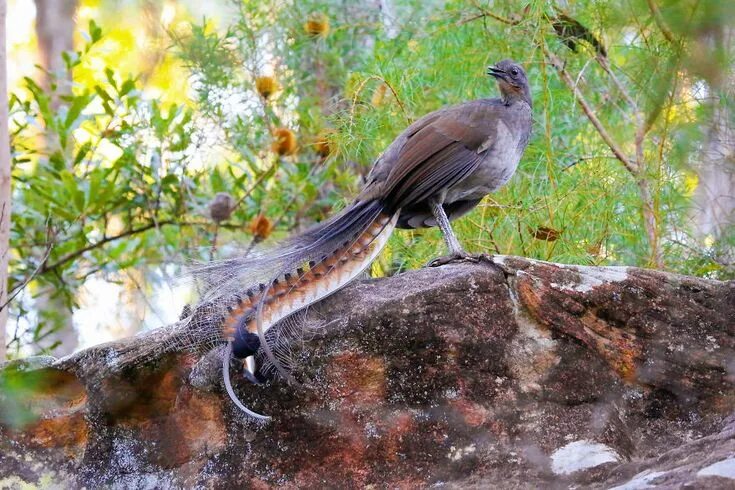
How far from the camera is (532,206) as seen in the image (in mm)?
4613

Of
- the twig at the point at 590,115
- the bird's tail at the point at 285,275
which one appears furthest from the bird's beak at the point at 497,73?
the bird's tail at the point at 285,275

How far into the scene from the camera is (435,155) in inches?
159

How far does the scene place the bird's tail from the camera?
3273mm

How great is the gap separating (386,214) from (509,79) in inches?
37.1

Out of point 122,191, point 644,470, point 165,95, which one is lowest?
point 644,470

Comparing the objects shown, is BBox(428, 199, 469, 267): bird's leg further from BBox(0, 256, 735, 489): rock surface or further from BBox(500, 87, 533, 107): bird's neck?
BBox(500, 87, 533, 107): bird's neck

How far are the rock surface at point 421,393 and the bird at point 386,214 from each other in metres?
0.13

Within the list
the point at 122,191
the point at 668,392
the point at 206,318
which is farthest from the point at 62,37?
the point at 668,392

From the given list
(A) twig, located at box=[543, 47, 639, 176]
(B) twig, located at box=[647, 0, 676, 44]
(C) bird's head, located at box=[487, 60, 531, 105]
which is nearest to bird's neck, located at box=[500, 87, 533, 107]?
(C) bird's head, located at box=[487, 60, 531, 105]

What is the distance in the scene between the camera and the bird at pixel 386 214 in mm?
3350

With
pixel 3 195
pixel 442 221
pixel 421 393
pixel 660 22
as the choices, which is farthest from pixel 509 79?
pixel 3 195

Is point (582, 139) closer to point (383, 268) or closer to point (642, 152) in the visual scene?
point (642, 152)

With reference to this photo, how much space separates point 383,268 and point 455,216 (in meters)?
0.77

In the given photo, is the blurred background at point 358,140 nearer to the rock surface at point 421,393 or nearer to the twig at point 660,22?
the twig at point 660,22
